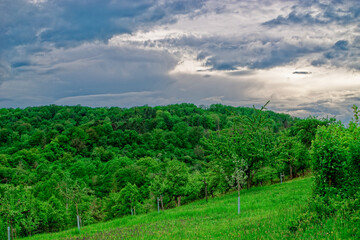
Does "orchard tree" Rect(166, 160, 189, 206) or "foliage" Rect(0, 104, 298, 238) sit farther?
"orchard tree" Rect(166, 160, 189, 206)

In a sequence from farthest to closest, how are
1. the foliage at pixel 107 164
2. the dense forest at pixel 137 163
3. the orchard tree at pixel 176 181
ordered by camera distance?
1. the orchard tree at pixel 176 181
2. the foliage at pixel 107 164
3. the dense forest at pixel 137 163

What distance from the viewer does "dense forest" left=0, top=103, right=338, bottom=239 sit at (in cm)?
3231

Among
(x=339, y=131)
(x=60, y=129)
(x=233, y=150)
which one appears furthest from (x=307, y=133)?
(x=60, y=129)

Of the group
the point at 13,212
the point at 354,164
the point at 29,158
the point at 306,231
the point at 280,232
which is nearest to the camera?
the point at 306,231

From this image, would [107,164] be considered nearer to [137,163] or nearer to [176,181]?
[137,163]

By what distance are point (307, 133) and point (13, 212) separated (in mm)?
58861

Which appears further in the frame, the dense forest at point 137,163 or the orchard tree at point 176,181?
the orchard tree at point 176,181

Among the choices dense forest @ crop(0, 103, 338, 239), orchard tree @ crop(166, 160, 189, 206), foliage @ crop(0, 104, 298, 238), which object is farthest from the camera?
orchard tree @ crop(166, 160, 189, 206)

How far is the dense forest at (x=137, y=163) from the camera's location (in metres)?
32.3

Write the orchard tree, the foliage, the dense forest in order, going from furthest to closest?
the orchard tree
the foliage
the dense forest

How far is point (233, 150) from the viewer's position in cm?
3666

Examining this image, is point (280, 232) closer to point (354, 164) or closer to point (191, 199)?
point (354, 164)

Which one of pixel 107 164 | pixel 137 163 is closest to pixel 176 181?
pixel 137 163

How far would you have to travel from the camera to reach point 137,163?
314ft
